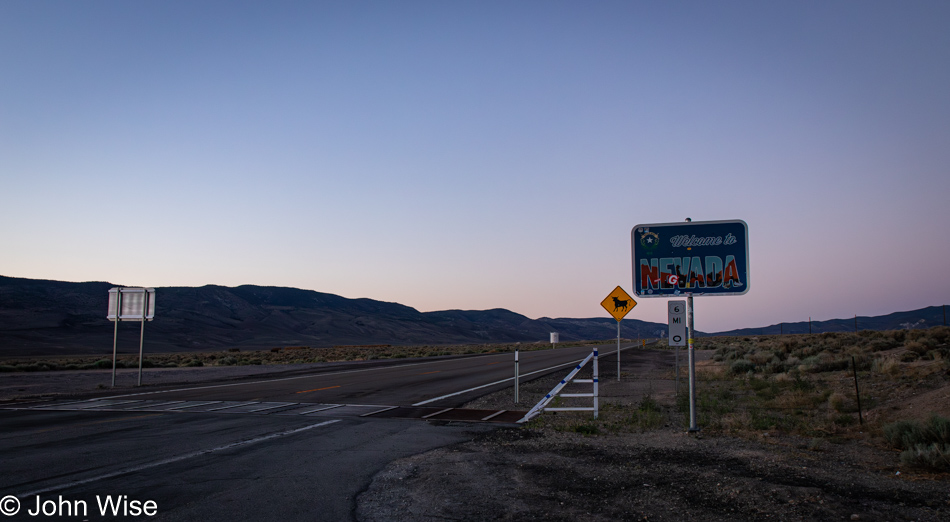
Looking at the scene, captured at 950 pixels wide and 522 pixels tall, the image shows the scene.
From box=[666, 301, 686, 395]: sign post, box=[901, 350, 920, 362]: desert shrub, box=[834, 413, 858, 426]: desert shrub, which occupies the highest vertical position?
box=[666, 301, 686, 395]: sign post

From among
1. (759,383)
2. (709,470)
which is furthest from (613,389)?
(709,470)

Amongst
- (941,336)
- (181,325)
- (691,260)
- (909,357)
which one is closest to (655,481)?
(691,260)

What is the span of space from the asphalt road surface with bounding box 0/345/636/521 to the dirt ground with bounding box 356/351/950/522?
2.58 ft

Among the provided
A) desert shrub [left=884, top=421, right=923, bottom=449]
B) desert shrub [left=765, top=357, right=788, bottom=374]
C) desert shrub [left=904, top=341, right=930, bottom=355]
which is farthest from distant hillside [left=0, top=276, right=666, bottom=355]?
desert shrub [left=884, top=421, right=923, bottom=449]

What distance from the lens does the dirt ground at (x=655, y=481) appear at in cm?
548

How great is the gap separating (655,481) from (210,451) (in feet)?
20.2

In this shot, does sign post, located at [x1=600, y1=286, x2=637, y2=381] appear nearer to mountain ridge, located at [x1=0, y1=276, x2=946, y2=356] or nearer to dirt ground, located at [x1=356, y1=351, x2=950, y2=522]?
dirt ground, located at [x1=356, y1=351, x2=950, y2=522]

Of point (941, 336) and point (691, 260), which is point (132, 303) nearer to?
point (691, 260)

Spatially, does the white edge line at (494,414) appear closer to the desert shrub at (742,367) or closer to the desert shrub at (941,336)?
the desert shrub at (742,367)

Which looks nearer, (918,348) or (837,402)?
(837,402)

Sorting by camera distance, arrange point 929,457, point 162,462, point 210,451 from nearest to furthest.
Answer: point 929,457
point 162,462
point 210,451

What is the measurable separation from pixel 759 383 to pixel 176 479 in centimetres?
1641

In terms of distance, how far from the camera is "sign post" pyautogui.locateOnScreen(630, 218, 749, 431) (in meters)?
10.1

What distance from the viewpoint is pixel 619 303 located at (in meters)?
21.1
